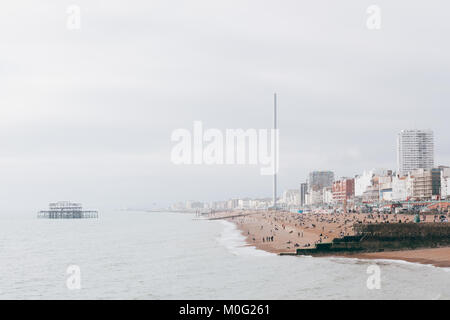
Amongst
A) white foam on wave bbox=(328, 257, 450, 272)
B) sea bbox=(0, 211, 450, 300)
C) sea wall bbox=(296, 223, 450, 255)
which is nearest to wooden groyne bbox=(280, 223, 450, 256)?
sea wall bbox=(296, 223, 450, 255)

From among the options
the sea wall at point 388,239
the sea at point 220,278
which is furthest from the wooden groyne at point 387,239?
the sea at point 220,278

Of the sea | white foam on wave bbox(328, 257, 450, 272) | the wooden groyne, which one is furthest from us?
the wooden groyne

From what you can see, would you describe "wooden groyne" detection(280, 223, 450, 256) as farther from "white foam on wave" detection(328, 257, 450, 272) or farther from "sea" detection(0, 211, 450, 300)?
"sea" detection(0, 211, 450, 300)

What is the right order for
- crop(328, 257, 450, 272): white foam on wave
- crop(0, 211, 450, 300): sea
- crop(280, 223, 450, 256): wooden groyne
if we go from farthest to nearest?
crop(280, 223, 450, 256): wooden groyne → crop(328, 257, 450, 272): white foam on wave → crop(0, 211, 450, 300): sea

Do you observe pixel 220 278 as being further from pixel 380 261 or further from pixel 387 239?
pixel 387 239

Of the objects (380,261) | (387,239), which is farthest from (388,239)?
(380,261)

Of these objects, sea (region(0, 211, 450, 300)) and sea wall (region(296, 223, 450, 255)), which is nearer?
sea (region(0, 211, 450, 300))

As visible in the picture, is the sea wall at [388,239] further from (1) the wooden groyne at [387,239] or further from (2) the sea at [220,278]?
(2) the sea at [220,278]
